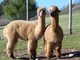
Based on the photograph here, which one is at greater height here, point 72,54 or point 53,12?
point 53,12

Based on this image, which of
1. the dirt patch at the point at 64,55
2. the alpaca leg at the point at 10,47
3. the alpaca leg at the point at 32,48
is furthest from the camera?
the alpaca leg at the point at 10,47

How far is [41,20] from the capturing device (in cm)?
927

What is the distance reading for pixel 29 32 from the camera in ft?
31.9

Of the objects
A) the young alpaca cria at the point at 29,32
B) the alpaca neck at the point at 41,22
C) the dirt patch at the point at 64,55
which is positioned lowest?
the dirt patch at the point at 64,55

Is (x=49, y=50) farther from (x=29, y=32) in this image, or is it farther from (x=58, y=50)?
(x=29, y=32)

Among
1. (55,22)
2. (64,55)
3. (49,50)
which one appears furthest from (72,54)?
(55,22)

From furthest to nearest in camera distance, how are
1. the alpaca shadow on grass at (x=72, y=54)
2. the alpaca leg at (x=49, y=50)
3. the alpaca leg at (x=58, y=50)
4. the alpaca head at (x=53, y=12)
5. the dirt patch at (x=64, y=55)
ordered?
1. the alpaca shadow on grass at (x=72, y=54)
2. the dirt patch at (x=64, y=55)
3. the alpaca leg at (x=58, y=50)
4. the alpaca leg at (x=49, y=50)
5. the alpaca head at (x=53, y=12)

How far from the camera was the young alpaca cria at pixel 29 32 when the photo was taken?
Result: 930cm

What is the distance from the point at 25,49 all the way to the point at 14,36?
173 centimetres

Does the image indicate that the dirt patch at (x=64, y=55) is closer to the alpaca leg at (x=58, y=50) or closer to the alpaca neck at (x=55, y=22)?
the alpaca leg at (x=58, y=50)

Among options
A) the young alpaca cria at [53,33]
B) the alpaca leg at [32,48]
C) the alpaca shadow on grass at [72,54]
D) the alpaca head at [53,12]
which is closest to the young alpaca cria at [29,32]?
the alpaca leg at [32,48]

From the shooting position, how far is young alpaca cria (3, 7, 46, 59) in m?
9.30

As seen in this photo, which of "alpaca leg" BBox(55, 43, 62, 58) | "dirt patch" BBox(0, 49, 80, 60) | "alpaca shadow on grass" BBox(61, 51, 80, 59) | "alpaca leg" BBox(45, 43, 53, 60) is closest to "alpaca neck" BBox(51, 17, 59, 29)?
"alpaca leg" BBox(45, 43, 53, 60)

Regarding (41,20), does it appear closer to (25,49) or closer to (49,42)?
(49,42)
